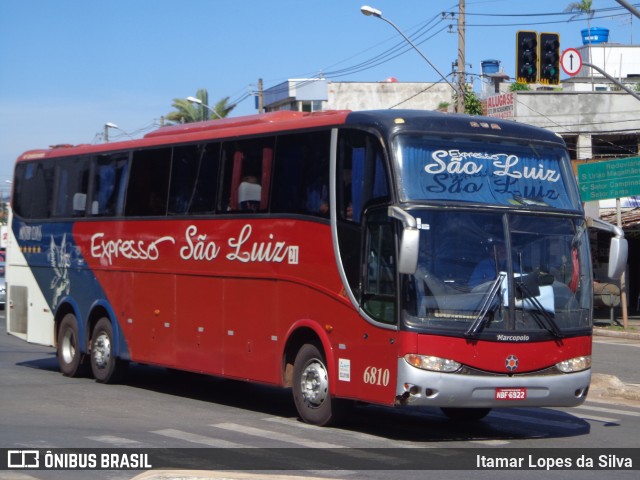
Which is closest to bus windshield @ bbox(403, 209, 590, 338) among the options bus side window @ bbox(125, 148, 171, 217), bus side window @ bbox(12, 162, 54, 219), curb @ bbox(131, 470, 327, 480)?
curb @ bbox(131, 470, 327, 480)

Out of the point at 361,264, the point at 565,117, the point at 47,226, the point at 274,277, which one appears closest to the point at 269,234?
the point at 274,277

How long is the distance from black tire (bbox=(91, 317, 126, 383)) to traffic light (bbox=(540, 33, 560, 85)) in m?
12.4

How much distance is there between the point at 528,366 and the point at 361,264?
2145 millimetres

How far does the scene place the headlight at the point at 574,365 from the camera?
38.8ft

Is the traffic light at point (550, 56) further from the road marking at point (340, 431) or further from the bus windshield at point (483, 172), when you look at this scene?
the road marking at point (340, 431)

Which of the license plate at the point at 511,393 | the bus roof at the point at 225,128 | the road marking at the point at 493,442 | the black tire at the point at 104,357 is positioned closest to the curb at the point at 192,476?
the license plate at the point at 511,393

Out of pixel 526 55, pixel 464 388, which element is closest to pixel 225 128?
pixel 464 388

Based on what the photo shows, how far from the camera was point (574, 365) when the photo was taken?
1194 cm

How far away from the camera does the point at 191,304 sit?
15469 millimetres

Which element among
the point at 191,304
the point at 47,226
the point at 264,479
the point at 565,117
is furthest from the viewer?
the point at 565,117

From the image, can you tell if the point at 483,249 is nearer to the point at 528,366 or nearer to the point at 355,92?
the point at 528,366

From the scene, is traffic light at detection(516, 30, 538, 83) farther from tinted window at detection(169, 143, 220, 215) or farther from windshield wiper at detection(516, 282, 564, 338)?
windshield wiper at detection(516, 282, 564, 338)

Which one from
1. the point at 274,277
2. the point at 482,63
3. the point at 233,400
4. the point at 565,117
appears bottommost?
the point at 233,400

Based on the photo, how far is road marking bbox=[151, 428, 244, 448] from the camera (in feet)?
37.2
